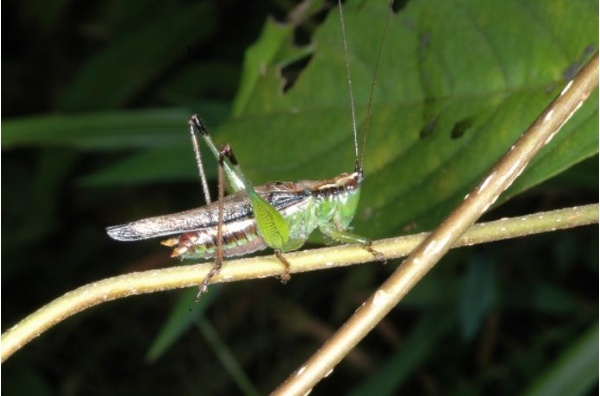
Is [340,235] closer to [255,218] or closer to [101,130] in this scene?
[255,218]

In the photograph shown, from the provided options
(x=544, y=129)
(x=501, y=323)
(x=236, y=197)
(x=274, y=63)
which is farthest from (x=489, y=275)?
(x=544, y=129)

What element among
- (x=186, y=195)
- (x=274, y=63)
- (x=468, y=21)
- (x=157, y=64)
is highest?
(x=157, y=64)

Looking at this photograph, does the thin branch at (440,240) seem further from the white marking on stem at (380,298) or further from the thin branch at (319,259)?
the thin branch at (319,259)

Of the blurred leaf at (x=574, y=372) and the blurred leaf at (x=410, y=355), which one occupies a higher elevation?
the blurred leaf at (x=410, y=355)

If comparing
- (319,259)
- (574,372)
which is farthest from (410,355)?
(319,259)

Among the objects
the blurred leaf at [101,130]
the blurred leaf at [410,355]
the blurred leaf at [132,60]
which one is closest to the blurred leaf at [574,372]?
the blurred leaf at [410,355]

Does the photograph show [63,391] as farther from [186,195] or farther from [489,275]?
[489,275]
